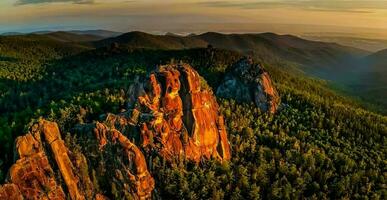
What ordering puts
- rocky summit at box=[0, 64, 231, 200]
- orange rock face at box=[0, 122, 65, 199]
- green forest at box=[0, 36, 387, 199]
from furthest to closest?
green forest at box=[0, 36, 387, 199] → rocky summit at box=[0, 64, 231, 200] → orange rock face at box=[0, 122, 65, 199]

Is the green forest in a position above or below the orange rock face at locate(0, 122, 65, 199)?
below

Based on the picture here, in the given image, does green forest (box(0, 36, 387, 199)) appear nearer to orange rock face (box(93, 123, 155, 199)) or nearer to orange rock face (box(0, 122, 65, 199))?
orange rock face (box(93, 123, 155, 199))

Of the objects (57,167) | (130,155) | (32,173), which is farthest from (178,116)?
(32,173)

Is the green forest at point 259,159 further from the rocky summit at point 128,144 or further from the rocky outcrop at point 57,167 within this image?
the rocky outcrop at point 57,167

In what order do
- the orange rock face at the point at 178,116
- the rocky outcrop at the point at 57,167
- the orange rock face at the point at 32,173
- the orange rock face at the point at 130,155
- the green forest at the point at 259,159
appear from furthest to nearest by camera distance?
the orange rock face at the point at 178,116 → the green forest at the point at 259,159 → the orange rock face at the point at 130,155 → the rocky outcrop at the point at 57,167 → the orange rock face at the point at 32,173

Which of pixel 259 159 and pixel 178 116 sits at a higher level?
pixel 178 116

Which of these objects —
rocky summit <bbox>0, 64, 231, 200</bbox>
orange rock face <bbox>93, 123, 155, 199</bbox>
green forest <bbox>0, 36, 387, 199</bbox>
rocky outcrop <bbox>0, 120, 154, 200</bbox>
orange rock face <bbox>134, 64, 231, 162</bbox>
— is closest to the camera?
rocky outcrop <bbox>0, 120, 154, 200</bbox>

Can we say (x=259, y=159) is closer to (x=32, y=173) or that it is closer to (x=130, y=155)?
(x=130, y=155)

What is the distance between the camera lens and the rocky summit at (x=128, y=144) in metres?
112

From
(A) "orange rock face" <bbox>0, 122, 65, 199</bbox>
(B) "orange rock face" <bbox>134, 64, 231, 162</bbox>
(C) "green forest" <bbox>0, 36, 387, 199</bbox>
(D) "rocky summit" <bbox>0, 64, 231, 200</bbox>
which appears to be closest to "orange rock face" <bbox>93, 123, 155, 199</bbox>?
(D) "rocky summit" <bbox>0, 64, 231, 200</bbox>

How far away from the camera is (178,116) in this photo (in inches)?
5645

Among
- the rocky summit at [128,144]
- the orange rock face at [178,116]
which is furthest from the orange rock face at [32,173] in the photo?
the orange rock face at [178,116]

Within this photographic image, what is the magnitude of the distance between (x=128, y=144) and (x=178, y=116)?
21.5 meters

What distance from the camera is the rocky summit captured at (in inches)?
4400
